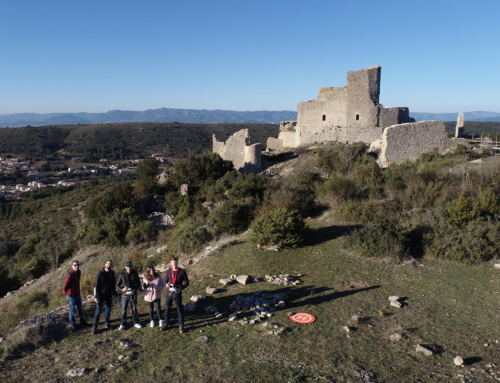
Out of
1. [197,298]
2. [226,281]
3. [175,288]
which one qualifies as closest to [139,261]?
[226,281]

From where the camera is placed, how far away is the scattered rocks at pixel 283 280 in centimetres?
775

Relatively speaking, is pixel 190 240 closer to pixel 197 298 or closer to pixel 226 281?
pixel 226 281

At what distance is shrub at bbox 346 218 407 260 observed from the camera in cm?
896

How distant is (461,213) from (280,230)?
5.01 metres

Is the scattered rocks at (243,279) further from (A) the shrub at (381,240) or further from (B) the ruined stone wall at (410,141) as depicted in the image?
(B) the ruined stone wall at (410,141)

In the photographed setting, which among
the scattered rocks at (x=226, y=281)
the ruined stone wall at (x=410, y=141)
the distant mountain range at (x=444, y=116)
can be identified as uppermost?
the distant mountain range at (x=444, y=116)

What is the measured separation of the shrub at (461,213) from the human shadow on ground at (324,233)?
266cm

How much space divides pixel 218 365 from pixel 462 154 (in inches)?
671

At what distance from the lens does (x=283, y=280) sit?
25.7 feet

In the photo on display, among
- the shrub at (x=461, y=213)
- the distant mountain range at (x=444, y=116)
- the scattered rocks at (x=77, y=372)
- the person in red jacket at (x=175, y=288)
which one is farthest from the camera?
the distant mountain range at (x=444, y=116)

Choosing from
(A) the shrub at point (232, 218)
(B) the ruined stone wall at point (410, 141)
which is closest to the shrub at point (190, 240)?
(A) the shrub at point (232, 218)

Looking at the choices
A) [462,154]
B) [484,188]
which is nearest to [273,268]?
[484,188]

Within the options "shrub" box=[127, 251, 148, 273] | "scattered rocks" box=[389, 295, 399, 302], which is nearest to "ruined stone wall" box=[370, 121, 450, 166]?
"scattered rocks" box=[389, 295, 399, 302]

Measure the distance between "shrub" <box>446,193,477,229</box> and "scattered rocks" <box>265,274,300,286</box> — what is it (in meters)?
4.93
